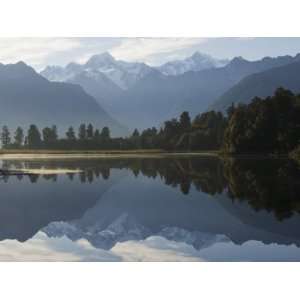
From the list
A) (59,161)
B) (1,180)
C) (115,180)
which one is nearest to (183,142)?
(115,180)

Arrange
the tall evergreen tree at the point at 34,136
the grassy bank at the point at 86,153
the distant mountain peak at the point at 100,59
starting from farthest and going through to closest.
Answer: the tall evergreen tree at the point at 34,136 < the grassy bank at the point at 86,153 < the distant mountain peak at the point at 100,59

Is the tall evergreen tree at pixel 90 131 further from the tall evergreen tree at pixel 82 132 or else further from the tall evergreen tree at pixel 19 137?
the tall evergreen tree at pixel 19 137

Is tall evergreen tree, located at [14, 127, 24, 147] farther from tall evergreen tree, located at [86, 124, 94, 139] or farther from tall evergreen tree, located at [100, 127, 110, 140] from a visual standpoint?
tall evergreen tree, located at [100, 127, 110, 140]

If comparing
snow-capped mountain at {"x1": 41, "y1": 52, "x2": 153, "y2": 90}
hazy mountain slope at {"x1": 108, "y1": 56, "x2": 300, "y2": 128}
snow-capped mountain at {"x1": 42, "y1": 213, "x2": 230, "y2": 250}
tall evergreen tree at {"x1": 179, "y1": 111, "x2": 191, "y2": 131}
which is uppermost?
snow-capped mountain at {"x1": 41, "y1": 52, "x2": 153, "y2": 90}

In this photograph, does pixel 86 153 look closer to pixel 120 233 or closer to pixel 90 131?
pixel 90 131

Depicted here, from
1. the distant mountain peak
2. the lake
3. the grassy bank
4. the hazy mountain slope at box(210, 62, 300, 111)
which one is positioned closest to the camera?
the lake

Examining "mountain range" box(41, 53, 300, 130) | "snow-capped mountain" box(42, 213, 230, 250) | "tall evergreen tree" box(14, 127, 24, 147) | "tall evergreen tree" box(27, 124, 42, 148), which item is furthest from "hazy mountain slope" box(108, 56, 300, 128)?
"snow-capped mountain" box(42, 213, 230, 250)

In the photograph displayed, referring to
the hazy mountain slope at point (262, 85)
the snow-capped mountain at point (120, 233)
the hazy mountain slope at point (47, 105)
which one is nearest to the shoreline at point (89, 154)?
the hazy mountain slope at point (47, 105)
